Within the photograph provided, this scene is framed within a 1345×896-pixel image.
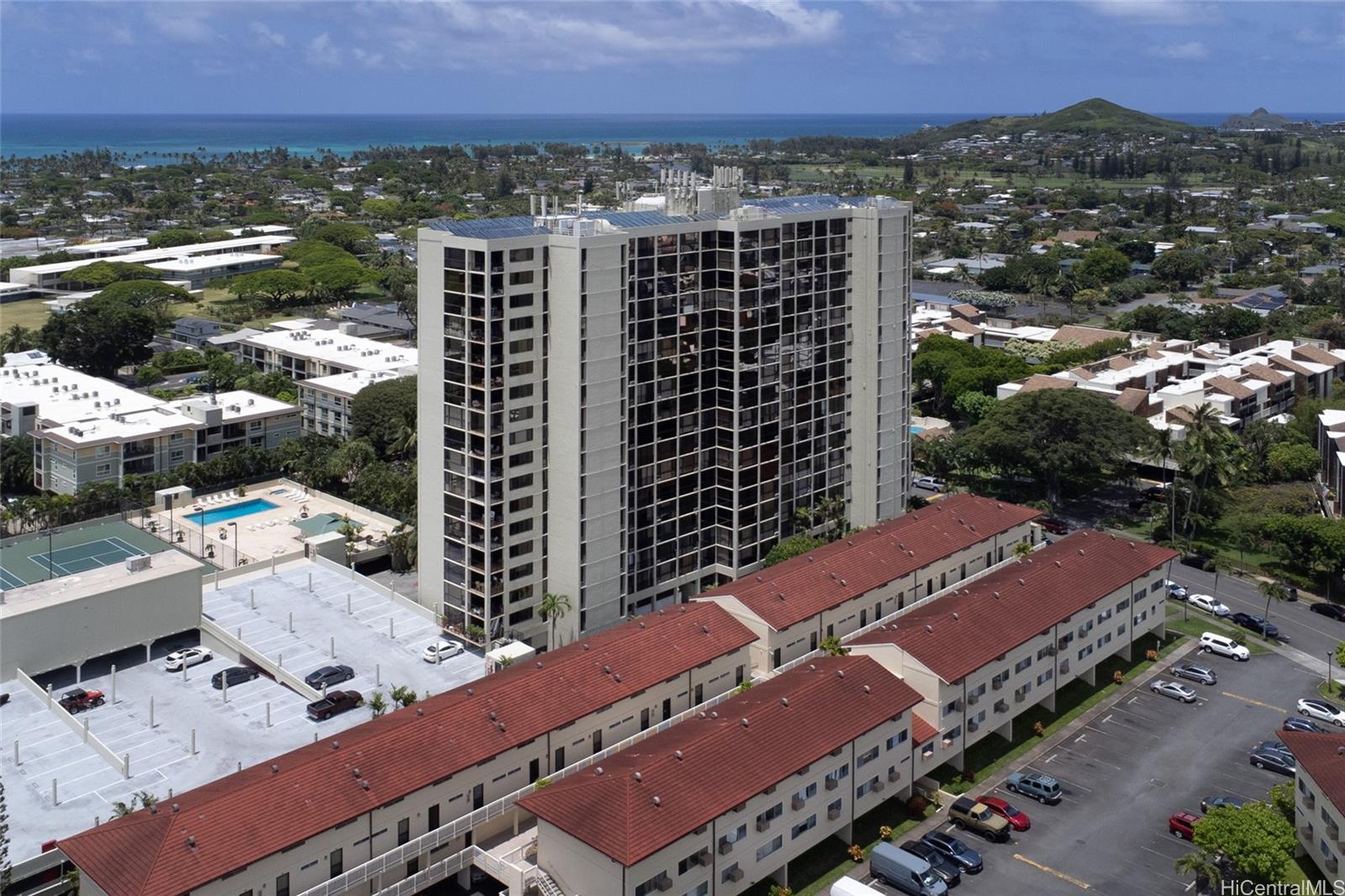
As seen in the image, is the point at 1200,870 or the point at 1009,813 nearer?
the point at 1200,870

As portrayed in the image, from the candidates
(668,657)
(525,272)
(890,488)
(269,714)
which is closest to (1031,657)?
(668,657)

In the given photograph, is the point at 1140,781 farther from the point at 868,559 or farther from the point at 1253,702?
the point at 868,559

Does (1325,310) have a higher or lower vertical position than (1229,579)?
higher

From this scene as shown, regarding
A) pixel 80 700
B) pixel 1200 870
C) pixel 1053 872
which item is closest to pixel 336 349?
pixel 80 700

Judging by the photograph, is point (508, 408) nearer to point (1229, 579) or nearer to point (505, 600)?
point (505, 600)

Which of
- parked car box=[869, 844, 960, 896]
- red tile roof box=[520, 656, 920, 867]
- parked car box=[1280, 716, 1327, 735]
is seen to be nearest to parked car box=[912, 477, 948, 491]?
parked car box=[1280, 716, 1327, 735]

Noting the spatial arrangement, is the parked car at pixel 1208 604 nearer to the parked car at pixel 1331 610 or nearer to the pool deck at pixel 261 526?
the parked car at pixel 1331 610

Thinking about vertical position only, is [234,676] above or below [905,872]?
above
